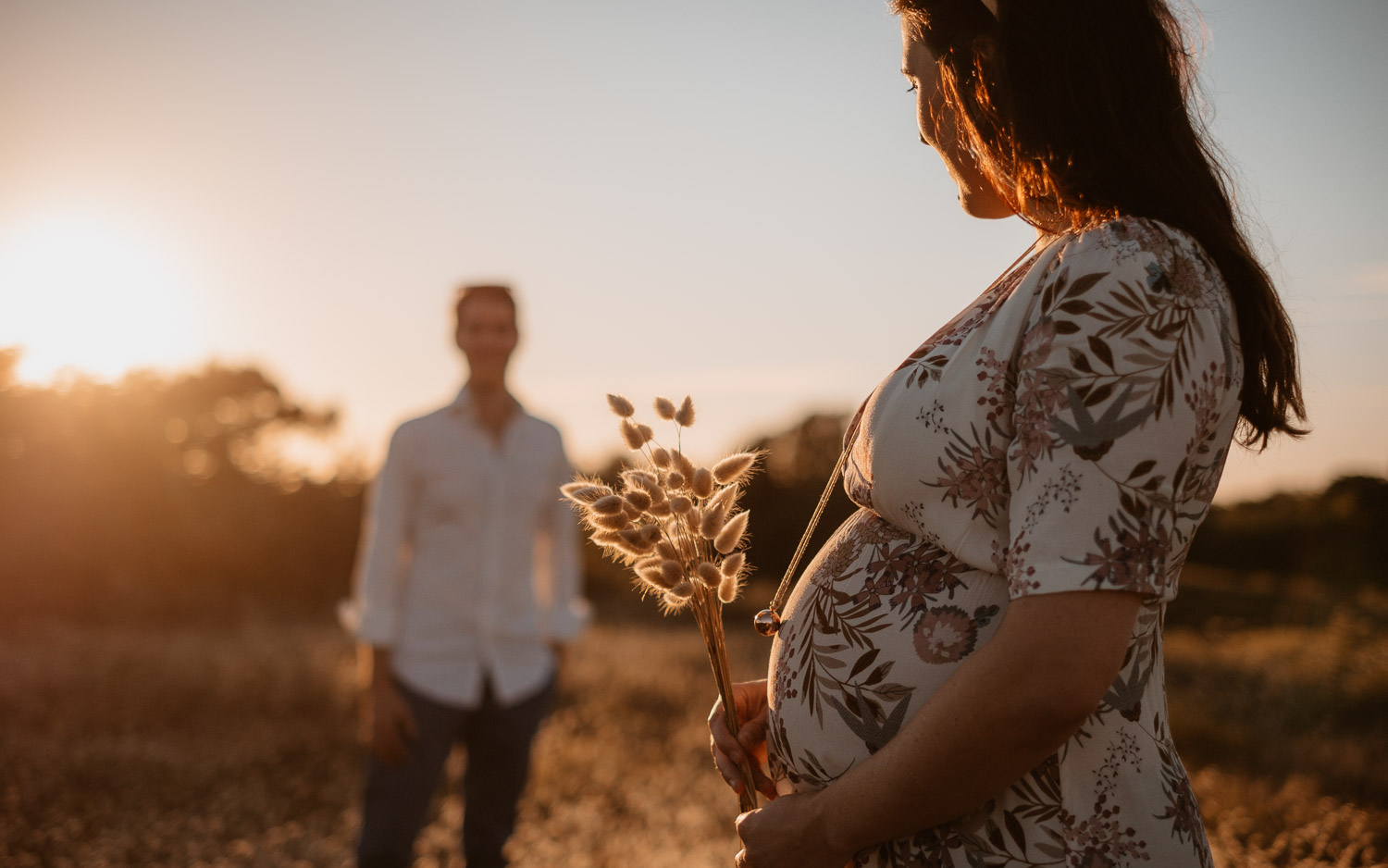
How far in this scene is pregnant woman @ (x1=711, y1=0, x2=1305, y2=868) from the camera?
1.04 metres

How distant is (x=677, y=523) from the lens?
5.12 ft

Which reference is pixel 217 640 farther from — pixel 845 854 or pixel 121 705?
pixel 845 854

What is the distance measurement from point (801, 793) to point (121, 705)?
9245 millimetres

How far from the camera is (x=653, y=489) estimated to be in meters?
1.50

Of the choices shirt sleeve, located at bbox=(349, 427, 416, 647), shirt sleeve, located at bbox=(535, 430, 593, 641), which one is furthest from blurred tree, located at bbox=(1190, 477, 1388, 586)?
shirt sleeve, located at bbox=(349, 427, 416, 647)

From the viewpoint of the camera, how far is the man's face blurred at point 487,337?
4.16 meters

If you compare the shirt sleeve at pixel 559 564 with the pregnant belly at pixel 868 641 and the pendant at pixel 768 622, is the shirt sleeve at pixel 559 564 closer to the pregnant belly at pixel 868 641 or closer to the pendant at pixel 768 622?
the pendant at pixel 768 622

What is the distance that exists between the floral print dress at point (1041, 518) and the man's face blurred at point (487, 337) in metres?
3.01

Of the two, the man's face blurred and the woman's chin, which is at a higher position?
the woman's chin

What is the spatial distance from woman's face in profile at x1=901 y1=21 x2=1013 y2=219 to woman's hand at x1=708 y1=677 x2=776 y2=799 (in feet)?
2.99

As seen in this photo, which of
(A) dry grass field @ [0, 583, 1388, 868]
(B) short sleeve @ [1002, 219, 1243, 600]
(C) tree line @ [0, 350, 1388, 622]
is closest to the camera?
(B) short sleeve @ [1002, 219, 1243, 600]

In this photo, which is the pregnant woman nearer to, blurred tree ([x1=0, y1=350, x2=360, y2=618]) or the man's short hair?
the man's short hair

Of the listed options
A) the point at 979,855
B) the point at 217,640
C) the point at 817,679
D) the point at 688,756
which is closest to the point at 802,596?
the point at 817,679

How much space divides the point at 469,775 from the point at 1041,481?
11.3 feet
